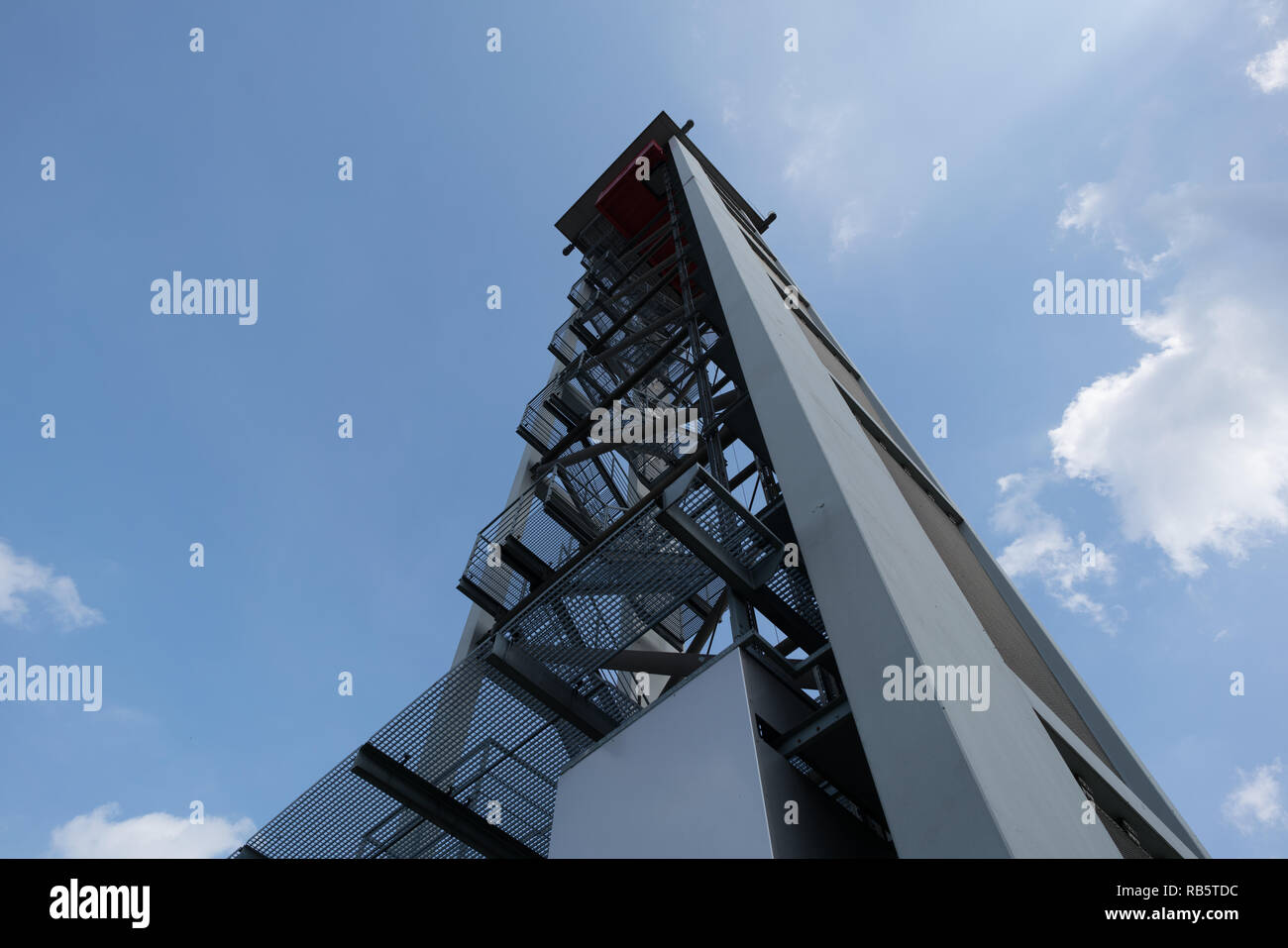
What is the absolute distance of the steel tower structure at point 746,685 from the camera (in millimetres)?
4324

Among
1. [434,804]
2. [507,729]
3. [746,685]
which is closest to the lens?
[746,685]

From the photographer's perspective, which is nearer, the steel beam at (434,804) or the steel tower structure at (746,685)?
the steel tower structure at (746,685)

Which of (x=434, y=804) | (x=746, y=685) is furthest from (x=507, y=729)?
(x=746, y=685)

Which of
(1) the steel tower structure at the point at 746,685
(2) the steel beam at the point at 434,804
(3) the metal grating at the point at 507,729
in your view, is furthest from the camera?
(3) the metal grating at the point at 507,729

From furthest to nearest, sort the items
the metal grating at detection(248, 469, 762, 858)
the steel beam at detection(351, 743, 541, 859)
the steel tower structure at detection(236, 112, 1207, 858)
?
the metal grating at detection(248, 469, 762, 858), the steel beam at detection(351, 743, 541, 859), the steel tower structure at detection(236, 112, 1207, 858)

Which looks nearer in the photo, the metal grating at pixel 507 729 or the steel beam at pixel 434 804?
the steel beam at pixel 434 804

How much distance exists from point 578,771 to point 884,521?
2584 mm

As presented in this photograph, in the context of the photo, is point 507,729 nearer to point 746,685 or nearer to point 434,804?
point 434,804

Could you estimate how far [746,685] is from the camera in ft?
16.9

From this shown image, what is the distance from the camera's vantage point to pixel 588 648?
7.33m

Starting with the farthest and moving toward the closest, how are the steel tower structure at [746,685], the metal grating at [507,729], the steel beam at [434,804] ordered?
the metal grating at [507,729] → the steel beam at [434,804] → the steel tower structure at [746,685]

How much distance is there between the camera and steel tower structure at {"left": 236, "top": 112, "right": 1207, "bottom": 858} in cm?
432
